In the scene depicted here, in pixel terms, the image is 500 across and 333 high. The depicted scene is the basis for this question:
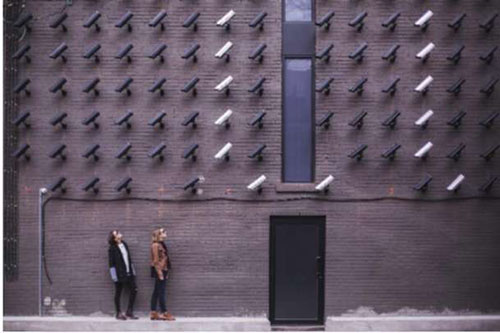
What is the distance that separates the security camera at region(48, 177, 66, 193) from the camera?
462 inches

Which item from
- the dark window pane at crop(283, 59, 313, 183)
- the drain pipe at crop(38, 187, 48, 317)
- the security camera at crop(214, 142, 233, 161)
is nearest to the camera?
the security camera at crop(214, 142, 233, 161)

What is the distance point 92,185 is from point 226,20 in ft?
13.0

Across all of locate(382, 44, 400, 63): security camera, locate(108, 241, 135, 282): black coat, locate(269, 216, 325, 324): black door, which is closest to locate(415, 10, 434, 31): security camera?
locate(382, 44, 400, 63): security camera

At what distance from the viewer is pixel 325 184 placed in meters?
11.6

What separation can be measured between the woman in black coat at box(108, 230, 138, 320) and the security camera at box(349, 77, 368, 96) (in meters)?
5.12

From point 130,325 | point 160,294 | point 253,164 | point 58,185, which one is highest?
point 253,164

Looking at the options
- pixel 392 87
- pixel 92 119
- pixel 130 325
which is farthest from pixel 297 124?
pixel 130 325

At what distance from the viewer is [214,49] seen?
1189cm

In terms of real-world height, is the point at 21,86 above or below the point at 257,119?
above

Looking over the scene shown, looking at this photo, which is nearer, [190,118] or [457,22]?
[190,118]

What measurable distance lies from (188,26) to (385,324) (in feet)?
21.8

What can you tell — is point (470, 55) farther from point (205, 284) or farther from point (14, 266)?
point (14, 266)

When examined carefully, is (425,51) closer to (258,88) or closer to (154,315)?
(258,88)

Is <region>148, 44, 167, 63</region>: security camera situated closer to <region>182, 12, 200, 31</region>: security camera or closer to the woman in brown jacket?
<region>182, 12, 200, 31</region>: security camera
